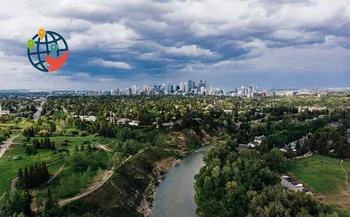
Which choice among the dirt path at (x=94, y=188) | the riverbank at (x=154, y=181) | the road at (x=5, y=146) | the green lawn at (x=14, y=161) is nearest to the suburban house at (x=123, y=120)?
the riverbank at (x=154, y=181)

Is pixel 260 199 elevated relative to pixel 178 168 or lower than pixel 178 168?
elevated

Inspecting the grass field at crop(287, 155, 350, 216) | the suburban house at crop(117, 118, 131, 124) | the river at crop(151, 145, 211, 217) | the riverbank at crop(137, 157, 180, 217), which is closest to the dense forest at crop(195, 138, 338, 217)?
the river at crop(151, 145, 211, 217)

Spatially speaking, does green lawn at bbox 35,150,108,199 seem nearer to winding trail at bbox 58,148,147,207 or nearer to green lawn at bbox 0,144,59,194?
winding trail at bbox 58,148,147,207

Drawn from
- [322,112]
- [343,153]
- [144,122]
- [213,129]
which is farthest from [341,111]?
[144,122]

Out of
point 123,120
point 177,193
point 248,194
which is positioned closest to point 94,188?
point 177,193

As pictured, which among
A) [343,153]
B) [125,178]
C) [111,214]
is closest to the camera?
[111,214]

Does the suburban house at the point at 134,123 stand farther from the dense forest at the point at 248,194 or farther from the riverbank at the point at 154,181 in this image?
the dense forest at the point at 248,194

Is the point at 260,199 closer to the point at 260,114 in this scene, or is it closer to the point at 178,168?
the point at 178,168

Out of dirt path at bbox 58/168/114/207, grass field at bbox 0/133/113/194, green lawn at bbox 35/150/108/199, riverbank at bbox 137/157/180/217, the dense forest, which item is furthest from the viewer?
riverbank at bbox 137/157/180/217
